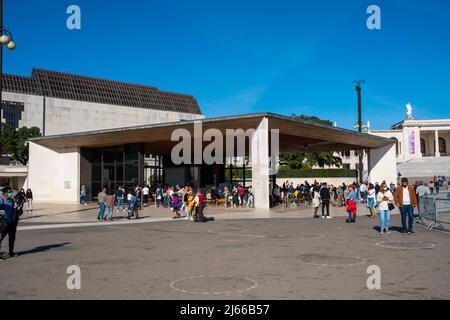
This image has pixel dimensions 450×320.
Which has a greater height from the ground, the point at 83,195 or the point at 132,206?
the point at 83,195

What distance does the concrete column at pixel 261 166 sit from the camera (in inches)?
940

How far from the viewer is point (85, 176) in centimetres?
3566

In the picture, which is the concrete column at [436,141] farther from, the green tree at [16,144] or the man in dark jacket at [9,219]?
the man in dark jacket at [9,219]

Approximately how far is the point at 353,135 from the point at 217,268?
85.1ft

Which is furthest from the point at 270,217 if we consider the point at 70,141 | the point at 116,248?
the point at 70,141

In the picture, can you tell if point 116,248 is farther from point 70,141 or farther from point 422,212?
point 70,141

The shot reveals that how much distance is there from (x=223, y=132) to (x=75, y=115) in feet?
186

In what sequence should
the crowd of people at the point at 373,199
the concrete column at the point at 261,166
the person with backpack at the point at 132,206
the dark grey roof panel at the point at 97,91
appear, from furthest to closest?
1. the dark grey roof panel at the point at 97,91
2. the concrete column at the point at 261,166
3. the person with backpack at the point at 132,206
4. the crowd of people at the point at 373,199

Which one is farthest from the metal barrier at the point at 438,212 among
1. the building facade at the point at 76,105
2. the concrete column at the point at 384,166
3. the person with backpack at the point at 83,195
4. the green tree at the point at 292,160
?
the building facade at the point at 76,105

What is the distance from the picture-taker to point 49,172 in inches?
1433

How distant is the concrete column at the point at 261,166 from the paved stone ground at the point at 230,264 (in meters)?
9.28

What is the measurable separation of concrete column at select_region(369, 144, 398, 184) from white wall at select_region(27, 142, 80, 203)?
2698cm
